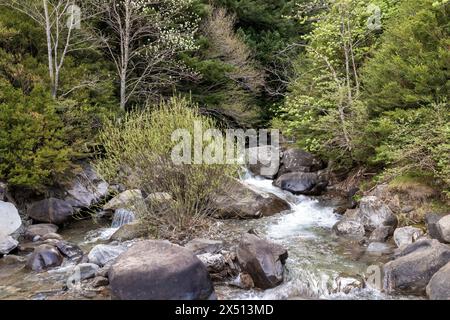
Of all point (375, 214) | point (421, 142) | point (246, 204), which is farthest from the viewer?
point (246, 204)

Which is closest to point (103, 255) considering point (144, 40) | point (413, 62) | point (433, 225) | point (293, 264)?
point (293, 264)

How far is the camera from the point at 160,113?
333 inches

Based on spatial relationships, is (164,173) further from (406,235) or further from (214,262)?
(406,235)

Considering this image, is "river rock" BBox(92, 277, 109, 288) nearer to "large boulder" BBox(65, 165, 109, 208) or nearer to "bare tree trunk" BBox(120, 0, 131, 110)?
"large boulder" BBox(65, 165, 109, 208)

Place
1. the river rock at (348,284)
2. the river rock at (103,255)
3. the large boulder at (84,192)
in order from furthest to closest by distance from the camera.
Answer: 1. the large boulder at (84,192)
2. the river rock at (103,255)
3. the river rock at (348,284)

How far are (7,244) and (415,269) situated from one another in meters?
7.58

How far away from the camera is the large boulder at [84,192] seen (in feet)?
38.2

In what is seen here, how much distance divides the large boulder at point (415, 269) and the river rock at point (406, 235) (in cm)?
141

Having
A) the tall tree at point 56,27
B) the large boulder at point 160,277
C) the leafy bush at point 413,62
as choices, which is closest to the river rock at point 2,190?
the tall tree at point 56,27

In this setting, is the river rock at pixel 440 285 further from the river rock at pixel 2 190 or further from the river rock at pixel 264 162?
the river rock at pixel 2 190

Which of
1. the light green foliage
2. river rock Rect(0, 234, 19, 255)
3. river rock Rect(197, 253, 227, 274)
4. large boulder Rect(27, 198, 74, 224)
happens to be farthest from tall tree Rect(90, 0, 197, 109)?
river rock Rect(197, 253, 227, 274)

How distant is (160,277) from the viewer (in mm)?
6023

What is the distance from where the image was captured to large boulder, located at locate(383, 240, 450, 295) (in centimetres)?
670

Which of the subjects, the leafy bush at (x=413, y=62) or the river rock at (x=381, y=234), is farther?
the leafy bush at (x=413, y=62)
